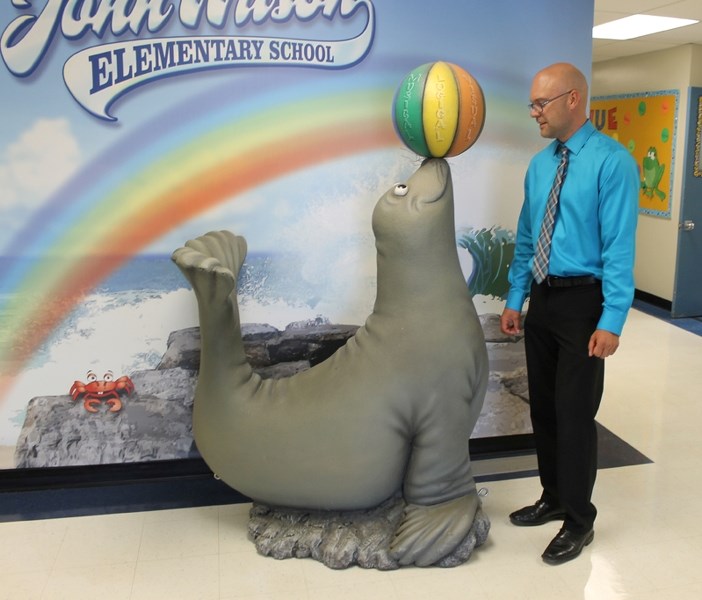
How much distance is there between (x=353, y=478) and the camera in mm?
2633

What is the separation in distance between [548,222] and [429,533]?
3.82 ft

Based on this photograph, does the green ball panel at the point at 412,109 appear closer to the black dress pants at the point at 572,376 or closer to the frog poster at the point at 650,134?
the black dress pants at the point at 572,376

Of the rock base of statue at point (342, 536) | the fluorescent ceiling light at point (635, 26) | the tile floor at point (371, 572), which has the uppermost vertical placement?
the fluorescent ceiling light at point (635, 26)

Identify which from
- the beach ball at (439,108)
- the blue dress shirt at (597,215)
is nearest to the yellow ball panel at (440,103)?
the beach ball at (439,108)

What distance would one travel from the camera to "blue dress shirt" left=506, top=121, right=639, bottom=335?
254 cm

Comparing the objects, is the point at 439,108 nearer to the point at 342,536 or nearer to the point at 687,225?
the point at 342,536

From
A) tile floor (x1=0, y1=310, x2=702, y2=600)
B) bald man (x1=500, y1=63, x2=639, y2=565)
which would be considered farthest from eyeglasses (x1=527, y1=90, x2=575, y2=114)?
tile floor (x1=0, y1=310, x2=702, y2=600)

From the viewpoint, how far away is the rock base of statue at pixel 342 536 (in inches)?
105

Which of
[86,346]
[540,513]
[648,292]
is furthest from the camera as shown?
[648,292]

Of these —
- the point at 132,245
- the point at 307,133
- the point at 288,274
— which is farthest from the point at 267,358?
the point at 307,133

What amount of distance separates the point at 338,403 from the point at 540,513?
3.21 feet

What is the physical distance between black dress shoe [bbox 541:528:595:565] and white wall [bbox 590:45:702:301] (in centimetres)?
401

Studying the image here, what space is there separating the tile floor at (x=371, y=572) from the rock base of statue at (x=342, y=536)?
0.04 metres

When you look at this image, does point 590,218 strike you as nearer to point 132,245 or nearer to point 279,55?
point 279,55
